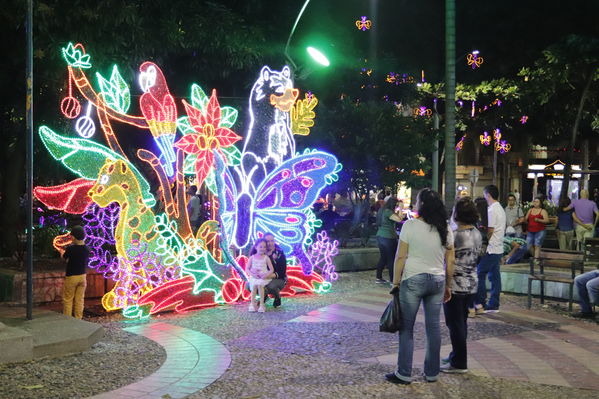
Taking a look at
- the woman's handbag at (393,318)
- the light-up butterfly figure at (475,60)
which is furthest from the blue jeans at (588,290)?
the light-up butterfly figure at (475,60)

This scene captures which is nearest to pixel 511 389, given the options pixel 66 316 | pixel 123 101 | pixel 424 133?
pixel 66 316

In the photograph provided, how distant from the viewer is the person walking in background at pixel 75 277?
929 centimetres

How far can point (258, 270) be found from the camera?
10.8 metres

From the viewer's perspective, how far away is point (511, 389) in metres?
6.44

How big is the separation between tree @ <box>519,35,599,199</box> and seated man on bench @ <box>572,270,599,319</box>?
12633mm

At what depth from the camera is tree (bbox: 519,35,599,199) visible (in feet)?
78.2

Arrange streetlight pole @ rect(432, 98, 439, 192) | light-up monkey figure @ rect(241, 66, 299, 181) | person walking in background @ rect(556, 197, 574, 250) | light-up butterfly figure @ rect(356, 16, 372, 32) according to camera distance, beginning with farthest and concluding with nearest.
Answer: light-up butterfly figure @ rect(356, 16, 372, 32)
streetlight pole @ rect(432, 98, 439, 192)
person walking in background @ rect(556, 197, 574, 250)
light-up monkey figure @ rect(241, 66, 299, 181)

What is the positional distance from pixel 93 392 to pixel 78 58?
5.20 m

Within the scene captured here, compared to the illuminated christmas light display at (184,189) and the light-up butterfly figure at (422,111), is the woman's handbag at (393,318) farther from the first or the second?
the light-up butterfly figure at (422,111)

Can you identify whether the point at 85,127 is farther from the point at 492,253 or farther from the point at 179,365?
the point at 492,253

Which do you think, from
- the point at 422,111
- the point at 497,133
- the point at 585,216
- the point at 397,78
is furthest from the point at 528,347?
the point at 497,133

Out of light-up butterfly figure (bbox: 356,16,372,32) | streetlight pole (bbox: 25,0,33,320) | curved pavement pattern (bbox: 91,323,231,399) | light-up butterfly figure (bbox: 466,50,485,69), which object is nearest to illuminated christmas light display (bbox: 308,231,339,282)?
curved pavement pattern (bbox: 91,323,231,399)

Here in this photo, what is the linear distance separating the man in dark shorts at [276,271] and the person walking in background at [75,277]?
9.34ft

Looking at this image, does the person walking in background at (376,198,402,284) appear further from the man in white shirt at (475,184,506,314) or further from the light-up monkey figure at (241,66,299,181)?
the man in white shirt at (475,184,506,314)
